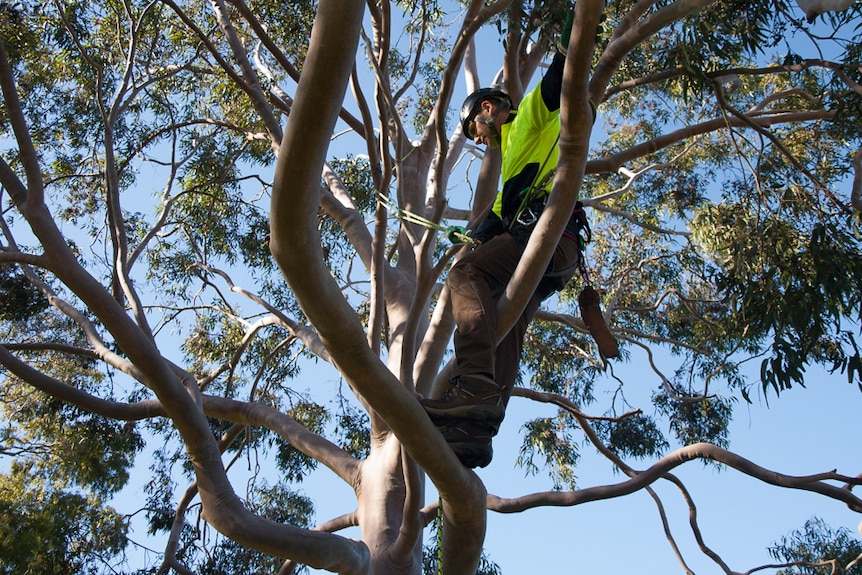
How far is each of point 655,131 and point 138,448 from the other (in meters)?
6.56

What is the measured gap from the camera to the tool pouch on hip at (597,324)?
10.4 ft

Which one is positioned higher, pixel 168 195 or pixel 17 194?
pixel 168 195

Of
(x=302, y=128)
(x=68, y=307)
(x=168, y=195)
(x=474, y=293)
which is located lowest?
(x=302, y=128)

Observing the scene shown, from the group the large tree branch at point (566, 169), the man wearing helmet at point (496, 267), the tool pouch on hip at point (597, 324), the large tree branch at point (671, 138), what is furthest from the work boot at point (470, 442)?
the large tree branch at point (671, 138)

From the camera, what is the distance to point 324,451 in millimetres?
5035

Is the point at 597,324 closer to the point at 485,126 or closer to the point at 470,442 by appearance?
the point at 470,442

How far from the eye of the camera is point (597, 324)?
321 cm

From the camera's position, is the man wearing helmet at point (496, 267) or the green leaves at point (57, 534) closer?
the man wearing helmet at point (496, 267)

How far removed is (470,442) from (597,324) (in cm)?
81

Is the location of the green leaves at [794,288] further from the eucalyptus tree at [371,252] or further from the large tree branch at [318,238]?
the large tree branch at [318,238]

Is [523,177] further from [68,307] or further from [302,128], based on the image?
[68,307]

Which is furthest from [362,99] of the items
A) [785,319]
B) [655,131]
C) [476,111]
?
[655,131]

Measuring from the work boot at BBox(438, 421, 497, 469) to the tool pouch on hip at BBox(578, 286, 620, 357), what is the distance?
0.67 m

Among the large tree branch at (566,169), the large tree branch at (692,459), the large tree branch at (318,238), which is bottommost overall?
the large tree branch at (318,238)
